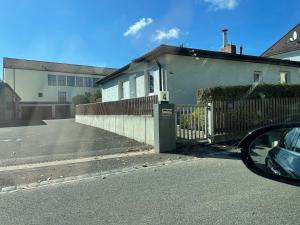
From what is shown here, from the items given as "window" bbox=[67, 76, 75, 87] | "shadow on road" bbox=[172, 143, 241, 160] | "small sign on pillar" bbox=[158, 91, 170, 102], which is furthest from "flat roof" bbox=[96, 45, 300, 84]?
"window" bbox=[67, 76, 75, 87]

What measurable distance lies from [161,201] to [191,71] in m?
11.6

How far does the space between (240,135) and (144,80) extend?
711 cm

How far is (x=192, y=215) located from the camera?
14.6 feet

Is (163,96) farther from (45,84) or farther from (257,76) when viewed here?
(45,84)

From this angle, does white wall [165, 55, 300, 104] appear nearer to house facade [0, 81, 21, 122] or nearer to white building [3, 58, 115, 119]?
house facade [0, 81, 21, 122]

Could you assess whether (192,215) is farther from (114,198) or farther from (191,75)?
(191,75)

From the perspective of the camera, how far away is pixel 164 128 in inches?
407

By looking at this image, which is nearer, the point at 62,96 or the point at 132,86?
the point at 132,86

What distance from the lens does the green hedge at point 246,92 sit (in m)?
13.7

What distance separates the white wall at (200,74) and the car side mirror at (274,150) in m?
12.9

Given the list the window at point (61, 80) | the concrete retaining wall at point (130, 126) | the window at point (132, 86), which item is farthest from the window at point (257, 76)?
the window at point (61, 80)

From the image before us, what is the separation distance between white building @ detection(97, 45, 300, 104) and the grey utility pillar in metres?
5.10

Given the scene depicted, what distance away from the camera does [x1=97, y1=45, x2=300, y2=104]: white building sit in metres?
15.6

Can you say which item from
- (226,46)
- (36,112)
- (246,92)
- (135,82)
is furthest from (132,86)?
(36,112)
